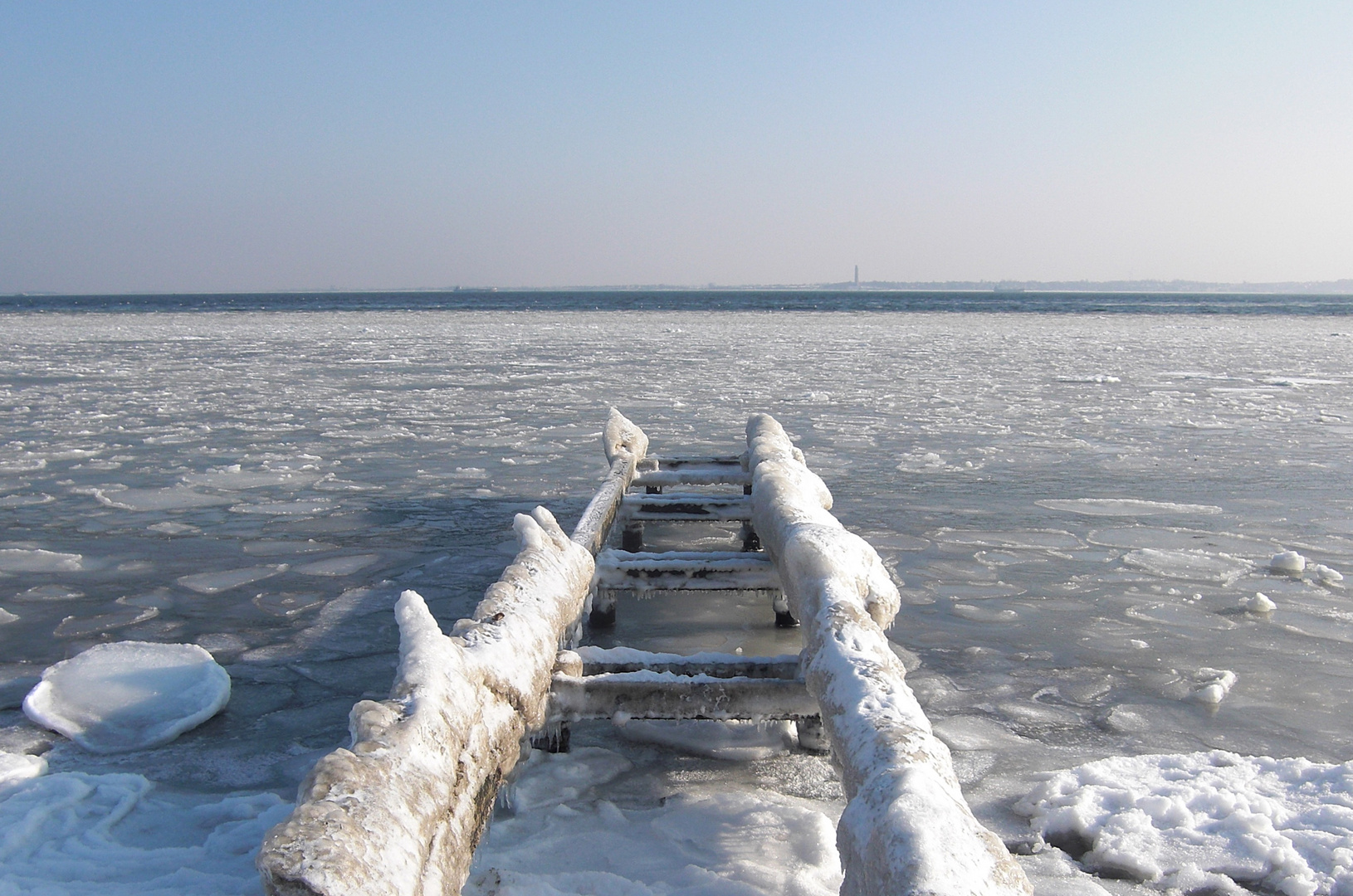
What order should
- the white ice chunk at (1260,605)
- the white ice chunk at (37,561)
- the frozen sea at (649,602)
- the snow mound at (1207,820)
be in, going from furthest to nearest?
1. the white ice chunk at (37,561)
2. the white ice chunk at (1260,605)
3. the frozen sea at (649,602)
4. the snow mound at (1207,820)

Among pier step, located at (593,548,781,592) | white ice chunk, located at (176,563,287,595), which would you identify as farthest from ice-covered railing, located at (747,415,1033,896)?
white ice chunk, located at (176,563,287,595)

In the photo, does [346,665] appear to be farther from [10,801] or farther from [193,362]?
[193,362]

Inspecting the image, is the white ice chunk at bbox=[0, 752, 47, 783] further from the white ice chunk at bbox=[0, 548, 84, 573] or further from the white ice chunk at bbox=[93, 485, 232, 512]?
the white ice chunk at bbox=[93, 485, 232, 512]

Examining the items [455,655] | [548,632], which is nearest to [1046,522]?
[548,632]

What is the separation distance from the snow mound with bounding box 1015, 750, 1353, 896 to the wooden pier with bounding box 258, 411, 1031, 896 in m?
0.60

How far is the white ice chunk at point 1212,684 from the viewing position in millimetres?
2799

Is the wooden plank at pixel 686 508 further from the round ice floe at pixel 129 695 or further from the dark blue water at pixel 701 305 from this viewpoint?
the dark blue water at pixel 701 305

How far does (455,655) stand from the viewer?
181 cm

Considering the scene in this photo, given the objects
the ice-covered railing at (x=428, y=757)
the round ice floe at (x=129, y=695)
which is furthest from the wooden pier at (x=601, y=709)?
the round ice floe at (x=129, y=695)

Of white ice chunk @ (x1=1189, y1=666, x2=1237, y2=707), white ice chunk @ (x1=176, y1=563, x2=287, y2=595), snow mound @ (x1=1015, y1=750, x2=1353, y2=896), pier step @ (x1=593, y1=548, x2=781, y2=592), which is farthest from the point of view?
white ice chunk @ (x1=176, y1=563, x2=287, y2=595)

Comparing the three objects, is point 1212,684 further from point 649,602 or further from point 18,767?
point 18,767

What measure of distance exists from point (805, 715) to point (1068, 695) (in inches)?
43.0

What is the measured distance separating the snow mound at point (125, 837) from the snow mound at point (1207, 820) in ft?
6.12

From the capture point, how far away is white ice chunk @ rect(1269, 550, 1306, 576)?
3.91 meters
